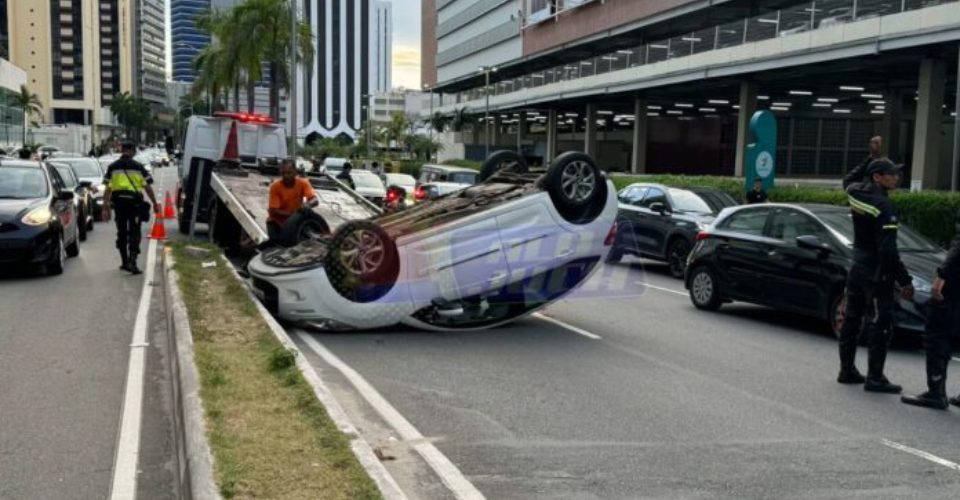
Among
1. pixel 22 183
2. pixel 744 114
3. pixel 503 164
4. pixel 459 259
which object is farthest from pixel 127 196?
pixel 744 114

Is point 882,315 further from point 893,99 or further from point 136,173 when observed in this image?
point 893,99

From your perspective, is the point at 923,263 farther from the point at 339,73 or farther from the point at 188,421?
the point at 339,73

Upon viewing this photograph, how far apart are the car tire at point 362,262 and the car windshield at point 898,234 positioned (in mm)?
5134

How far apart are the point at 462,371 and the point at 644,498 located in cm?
325

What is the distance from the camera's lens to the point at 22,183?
14.0 m

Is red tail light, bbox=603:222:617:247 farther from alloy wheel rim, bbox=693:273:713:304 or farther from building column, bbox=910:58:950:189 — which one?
building column, bbox=910:58:950:189

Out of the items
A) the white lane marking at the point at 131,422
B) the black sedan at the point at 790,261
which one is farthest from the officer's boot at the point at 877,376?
the white lane marking at the point at 131,422

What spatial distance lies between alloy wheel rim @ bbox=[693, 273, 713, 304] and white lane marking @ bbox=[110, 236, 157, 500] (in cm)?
699

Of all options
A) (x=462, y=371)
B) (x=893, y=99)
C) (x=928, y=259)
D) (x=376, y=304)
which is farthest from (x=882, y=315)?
(x=893, y=99)

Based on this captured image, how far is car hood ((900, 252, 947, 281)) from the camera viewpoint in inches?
375

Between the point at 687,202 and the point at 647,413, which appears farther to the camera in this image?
the point at 687,202

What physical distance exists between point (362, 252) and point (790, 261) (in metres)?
5.02

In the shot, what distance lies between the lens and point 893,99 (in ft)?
137

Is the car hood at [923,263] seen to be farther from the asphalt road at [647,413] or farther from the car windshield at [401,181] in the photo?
the car windshield at [401,181]
